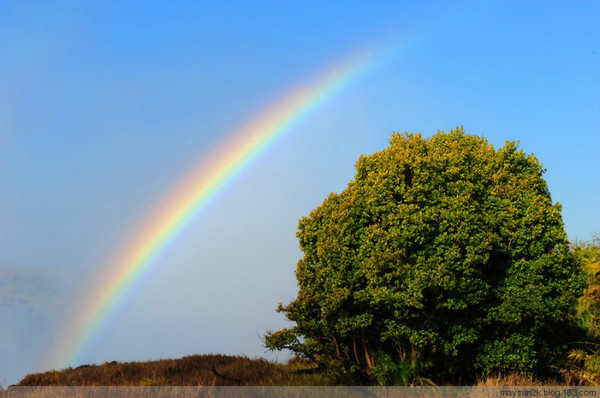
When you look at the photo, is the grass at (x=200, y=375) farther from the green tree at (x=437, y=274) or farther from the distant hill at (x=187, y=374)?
the green tree at (x=437, y=274)

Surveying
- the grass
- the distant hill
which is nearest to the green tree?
the grass

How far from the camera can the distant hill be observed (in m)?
22.9

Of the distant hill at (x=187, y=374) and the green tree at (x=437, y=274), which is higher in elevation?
the green tree at (x=437, y=274)

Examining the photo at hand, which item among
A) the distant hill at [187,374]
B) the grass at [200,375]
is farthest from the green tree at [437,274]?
the distant hill at [187,374]

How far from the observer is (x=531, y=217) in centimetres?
2275

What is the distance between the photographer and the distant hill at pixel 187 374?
75.3 ft

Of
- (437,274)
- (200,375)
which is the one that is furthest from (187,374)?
(437,274)

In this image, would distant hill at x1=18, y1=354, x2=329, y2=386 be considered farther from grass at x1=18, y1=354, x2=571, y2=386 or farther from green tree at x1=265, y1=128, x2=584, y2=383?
green tree at x1=265, y1=128, x2=584, y2=383

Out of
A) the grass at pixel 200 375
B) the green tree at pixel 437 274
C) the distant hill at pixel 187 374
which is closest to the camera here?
the green tree at pixel 437 274

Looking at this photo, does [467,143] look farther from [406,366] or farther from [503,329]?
[406,366]

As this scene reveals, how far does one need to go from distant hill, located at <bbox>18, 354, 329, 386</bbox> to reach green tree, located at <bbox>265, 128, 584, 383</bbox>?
5.71 feet

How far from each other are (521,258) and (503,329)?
331cm

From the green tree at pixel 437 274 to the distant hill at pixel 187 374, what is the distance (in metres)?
1.74

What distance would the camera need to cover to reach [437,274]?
20.7m
